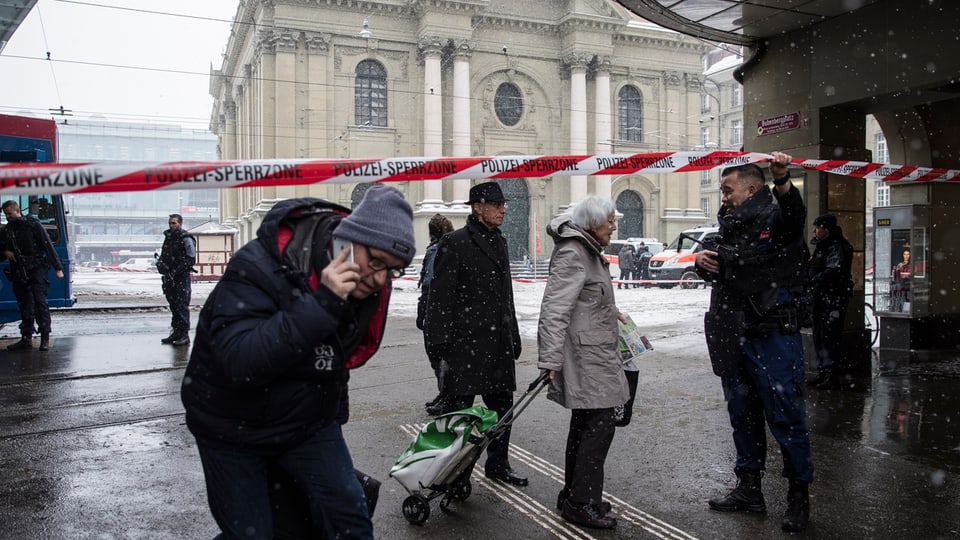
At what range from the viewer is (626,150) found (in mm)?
44156

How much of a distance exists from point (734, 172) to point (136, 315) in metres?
15.6

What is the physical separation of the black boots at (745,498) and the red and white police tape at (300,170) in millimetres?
1938

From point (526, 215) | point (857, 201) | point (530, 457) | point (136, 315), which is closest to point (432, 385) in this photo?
point (530, 457)

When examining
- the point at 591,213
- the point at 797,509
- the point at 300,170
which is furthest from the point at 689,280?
the point at 300,170

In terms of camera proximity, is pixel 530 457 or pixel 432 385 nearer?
pixel 530 457

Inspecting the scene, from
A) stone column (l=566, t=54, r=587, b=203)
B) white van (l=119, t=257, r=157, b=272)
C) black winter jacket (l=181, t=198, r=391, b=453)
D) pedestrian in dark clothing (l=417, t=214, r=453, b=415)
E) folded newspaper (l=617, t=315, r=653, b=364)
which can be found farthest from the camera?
white van (l=119, t=257, r=157, b=272)

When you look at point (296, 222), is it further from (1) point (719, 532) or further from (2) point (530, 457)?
(2) point (530, 457)

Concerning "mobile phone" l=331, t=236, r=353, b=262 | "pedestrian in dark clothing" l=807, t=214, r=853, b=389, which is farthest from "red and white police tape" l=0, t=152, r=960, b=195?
"pedestrian in dark clothing" l=807, t=214, r=853, b=389

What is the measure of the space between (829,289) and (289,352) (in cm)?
740

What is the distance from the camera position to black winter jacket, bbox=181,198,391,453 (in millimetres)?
2176

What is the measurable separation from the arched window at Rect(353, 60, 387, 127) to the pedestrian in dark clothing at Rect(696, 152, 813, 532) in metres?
36.2

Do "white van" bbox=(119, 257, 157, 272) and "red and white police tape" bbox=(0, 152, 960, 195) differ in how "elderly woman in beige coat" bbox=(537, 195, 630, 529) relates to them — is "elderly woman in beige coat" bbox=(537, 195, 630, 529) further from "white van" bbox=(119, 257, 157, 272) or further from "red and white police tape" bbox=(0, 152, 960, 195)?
"white van" bbox=(119, 257, 157, 272)

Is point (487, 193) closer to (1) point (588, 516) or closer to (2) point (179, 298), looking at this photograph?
(1) point (588, 516)

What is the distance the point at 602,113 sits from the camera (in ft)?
140
